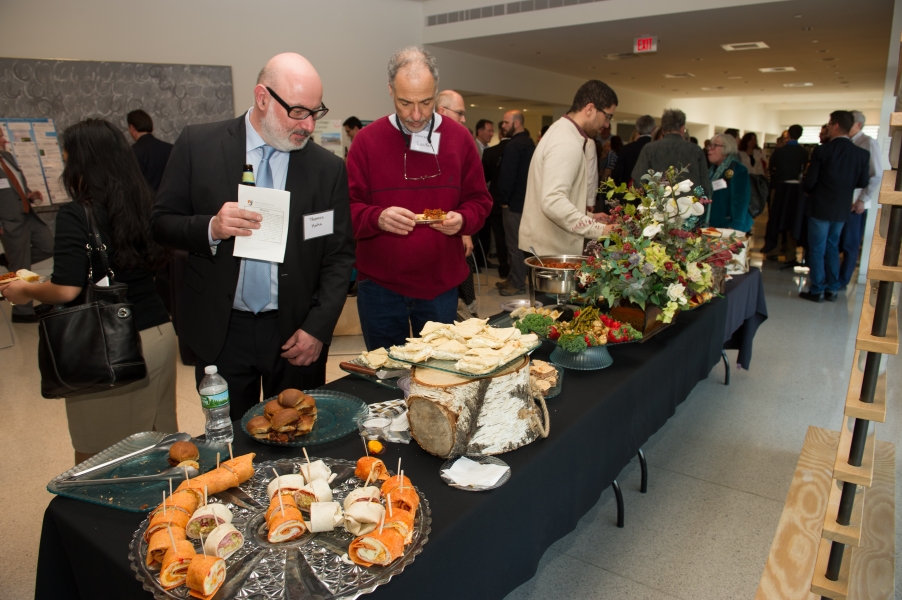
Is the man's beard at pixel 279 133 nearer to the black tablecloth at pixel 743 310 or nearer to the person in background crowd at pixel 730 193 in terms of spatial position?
the black tablecloth at pixel 743 310

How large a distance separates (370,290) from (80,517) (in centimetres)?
126

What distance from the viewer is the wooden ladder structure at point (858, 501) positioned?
1.25 metres

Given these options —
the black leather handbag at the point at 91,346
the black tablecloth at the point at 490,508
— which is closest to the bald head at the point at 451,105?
the black tablecloth at the point at 490,508

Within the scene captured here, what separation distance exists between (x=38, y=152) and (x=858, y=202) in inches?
307

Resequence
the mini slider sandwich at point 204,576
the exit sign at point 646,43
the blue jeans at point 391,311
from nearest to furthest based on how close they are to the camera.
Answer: the mini slider sandwich at point 204,576 → the blue jeans at point 391,311 → the exit sign at point 646,43

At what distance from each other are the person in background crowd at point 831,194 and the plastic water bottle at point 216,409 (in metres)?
5.81

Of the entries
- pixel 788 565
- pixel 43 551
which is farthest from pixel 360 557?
pixel 788 565

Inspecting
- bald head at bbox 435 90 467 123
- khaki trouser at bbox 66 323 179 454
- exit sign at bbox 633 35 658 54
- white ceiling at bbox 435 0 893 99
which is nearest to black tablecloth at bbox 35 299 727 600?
khaki trouser at bbox 66 323 179 454

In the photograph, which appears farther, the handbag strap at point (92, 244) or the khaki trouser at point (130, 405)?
the khaki trouser at point (130, 405)

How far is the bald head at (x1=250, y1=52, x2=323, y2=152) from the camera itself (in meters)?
1.51

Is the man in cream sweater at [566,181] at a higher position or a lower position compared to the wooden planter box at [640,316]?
higher

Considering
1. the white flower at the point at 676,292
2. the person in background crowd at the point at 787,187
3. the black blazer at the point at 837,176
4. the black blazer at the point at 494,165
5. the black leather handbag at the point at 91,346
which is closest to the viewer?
the black leather handbag at the point at 91,346

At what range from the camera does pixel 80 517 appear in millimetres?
1001

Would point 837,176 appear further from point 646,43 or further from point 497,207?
point 646,43
